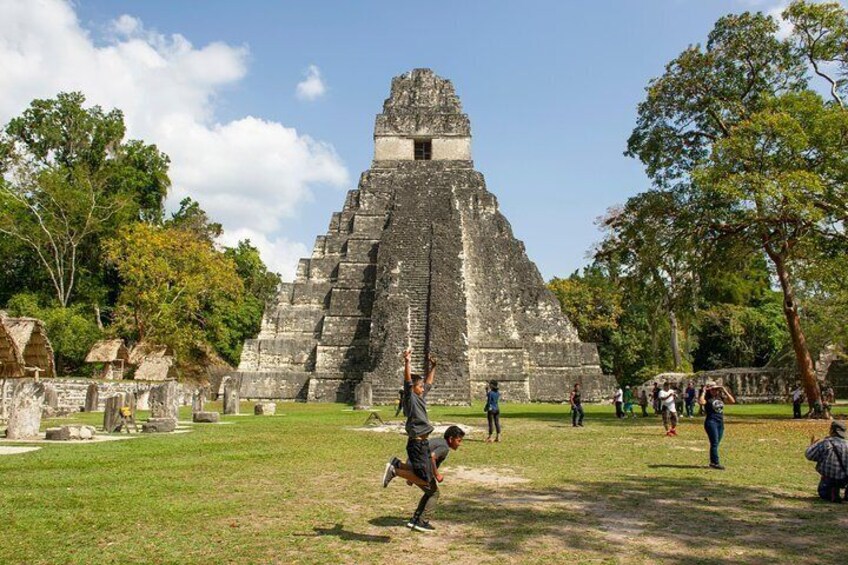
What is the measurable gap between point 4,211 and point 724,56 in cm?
2763

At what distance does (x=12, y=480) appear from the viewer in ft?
21.2

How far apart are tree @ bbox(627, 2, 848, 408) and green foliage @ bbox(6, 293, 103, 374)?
21686 millimetres

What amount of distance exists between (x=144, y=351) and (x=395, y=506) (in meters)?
25.6

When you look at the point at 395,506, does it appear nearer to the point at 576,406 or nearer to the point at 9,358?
the point at 576,406

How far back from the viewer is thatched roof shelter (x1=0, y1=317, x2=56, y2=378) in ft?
49.8

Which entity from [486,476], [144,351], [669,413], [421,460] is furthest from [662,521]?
[144,351]

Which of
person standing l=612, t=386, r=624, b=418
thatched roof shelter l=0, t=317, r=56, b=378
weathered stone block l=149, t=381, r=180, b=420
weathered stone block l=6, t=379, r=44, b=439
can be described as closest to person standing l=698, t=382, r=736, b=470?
person standing l=612, t=386, r=624, b=418

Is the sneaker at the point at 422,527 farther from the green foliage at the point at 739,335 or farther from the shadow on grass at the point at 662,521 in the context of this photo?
the green foliage at the point at 739,335

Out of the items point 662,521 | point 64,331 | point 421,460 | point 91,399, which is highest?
point 64,331

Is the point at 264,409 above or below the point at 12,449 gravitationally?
above

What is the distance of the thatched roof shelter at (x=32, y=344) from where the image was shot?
15164mm

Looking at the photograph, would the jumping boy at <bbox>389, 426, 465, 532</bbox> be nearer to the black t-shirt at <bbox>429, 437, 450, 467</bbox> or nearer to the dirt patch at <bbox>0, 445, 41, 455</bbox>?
the black t-shirt at <bbox>429, 437, 450, 467</bbox>

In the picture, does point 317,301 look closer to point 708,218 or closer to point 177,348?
point 177,348

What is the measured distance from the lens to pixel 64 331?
25.8 metres
